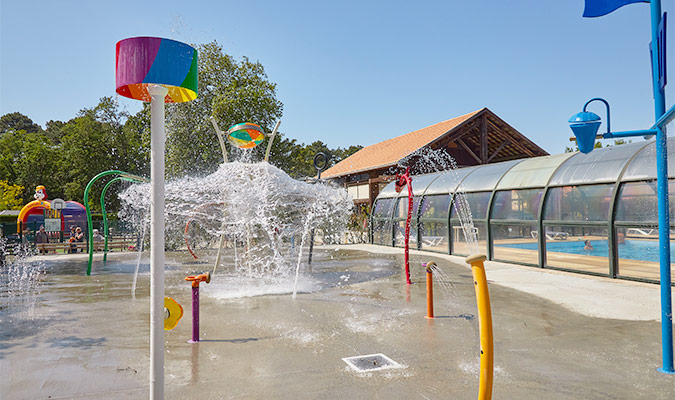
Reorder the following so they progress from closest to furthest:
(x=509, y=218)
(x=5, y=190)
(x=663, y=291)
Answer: (x=663, y=291) → (x=509, y=218) → (x=5, y=190)

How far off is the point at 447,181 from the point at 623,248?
7.34 meters

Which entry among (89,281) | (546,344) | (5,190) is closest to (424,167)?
(89,281)

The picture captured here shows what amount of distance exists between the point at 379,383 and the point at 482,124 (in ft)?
73.7

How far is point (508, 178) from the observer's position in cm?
1382

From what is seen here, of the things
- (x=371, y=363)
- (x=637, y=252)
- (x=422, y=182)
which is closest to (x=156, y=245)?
(x=371, y=363)

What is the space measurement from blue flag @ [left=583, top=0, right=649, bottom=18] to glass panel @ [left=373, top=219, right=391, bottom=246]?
51.3ft

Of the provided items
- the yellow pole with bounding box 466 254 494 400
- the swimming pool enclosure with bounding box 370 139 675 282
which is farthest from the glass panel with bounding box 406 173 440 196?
the yellow pole with bounding box 466 254 494 400

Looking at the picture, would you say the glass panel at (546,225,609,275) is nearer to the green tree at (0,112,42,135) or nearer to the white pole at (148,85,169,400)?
the white pole at (148,85,169,400)

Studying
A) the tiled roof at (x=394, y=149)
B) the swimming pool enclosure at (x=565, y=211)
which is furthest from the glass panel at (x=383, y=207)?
the swimming pool enclosure at (x=565, y=211)

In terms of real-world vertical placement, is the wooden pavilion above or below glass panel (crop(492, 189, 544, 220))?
above

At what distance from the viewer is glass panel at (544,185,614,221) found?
10586 mm

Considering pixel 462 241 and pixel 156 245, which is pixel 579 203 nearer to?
pixel 462 241

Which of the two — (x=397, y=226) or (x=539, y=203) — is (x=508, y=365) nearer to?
(x=539, y=203)

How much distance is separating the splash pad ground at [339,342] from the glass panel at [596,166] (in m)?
2.66
